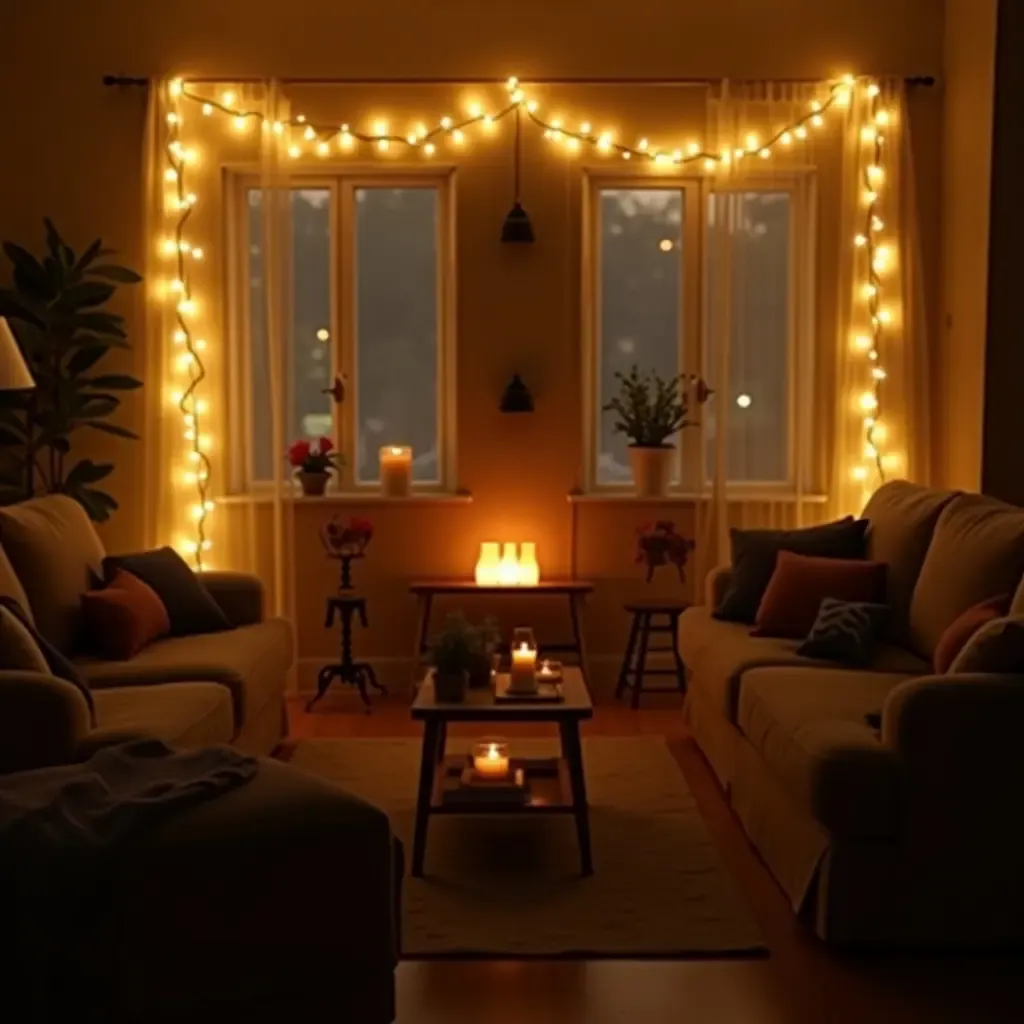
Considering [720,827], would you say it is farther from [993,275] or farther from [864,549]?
[993,275]

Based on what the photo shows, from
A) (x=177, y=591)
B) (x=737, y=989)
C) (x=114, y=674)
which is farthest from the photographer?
(x=177, y=591)

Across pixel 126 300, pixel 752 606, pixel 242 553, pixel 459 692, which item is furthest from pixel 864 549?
pixel 126 300

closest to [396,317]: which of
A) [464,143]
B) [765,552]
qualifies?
[464,143]

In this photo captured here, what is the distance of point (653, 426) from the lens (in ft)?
19.6

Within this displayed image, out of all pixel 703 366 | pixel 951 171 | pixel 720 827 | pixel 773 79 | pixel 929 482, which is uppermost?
pixel 773 79

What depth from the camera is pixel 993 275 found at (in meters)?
5.36

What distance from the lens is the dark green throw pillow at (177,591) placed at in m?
4.67

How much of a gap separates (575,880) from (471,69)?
12.3ft

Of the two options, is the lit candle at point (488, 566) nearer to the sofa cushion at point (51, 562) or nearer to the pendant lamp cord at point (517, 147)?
the pendant lamp cord at point (517, 147)

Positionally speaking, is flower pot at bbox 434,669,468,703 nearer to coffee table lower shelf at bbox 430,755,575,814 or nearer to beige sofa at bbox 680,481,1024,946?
coffee table lower shelf at bbox 430,755,575,814

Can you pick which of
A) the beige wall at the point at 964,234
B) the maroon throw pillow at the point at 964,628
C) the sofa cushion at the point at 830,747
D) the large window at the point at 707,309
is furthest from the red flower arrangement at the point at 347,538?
the maroon throw pillow at the point at 964,628

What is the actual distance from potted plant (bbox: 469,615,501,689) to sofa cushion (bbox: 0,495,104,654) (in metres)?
1.36

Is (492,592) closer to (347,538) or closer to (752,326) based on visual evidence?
(347,538)

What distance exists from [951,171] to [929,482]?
52.6 inches
